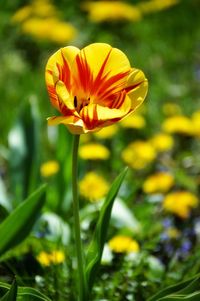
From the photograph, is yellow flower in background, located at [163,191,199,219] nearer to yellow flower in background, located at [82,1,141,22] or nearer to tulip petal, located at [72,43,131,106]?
tulip petal, located at [72,43,131,106]

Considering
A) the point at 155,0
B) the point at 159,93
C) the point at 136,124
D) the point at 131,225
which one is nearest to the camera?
the point at 131,225

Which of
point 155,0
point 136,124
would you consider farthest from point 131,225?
point 155,0

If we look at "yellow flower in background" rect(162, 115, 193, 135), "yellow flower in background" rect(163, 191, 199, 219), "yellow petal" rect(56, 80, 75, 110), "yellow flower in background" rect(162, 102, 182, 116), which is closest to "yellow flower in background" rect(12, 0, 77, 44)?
"yellow flower in background" rect(162, 102, 182, 116)

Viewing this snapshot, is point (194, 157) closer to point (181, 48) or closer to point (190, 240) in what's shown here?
point (190, 240)

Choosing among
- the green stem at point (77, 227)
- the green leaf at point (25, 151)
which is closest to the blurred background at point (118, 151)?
the green leaf at point (25, 151)

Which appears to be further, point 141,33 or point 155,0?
point 155,0
